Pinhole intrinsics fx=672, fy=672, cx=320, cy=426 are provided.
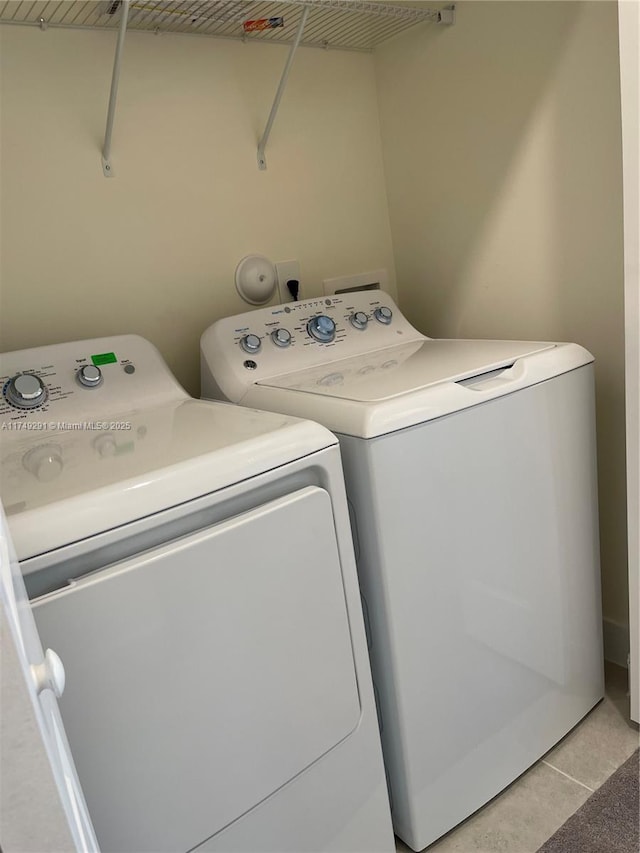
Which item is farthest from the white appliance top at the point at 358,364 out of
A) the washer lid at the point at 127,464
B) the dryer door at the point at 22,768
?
the dryer door at the point at 22,768

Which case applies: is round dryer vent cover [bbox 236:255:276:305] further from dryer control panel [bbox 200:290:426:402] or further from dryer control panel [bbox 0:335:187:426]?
dryer control panel [bbox 0:335:187:426]

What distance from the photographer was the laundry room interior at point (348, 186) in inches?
58.0

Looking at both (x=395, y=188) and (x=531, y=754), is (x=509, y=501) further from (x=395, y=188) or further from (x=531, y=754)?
(x=395, y=188)

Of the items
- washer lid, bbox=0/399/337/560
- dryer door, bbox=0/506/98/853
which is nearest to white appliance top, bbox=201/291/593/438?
washer lid, bbox=0/399/337/560

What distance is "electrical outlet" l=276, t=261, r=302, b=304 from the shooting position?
6.13 feet

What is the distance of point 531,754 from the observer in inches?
59.1

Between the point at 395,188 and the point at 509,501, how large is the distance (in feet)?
3.70

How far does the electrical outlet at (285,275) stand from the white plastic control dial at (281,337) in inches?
10.3

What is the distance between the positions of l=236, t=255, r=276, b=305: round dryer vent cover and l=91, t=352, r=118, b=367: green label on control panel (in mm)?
447

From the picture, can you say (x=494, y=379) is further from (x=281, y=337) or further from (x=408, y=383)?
(x=281, y=337)

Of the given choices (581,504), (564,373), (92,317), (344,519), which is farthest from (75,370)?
(581,504)

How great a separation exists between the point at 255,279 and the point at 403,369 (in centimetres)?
59

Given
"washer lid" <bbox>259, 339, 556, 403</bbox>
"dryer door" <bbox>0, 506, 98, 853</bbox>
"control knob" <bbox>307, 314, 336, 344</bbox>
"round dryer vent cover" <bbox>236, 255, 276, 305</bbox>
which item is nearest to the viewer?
"dryer door" <bbox>0, 506, 98, 853</bbox>

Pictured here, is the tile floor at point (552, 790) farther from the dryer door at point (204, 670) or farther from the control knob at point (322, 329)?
the control knob at point (322, 329)
